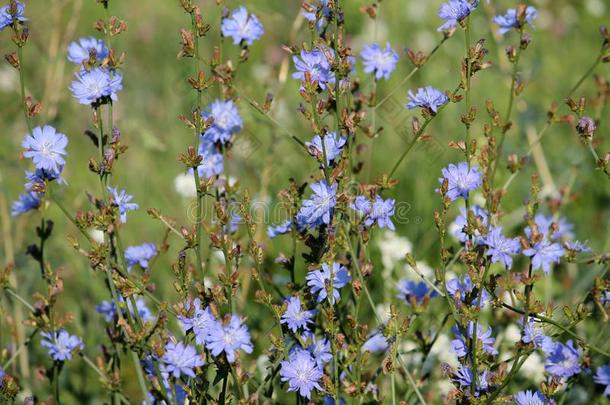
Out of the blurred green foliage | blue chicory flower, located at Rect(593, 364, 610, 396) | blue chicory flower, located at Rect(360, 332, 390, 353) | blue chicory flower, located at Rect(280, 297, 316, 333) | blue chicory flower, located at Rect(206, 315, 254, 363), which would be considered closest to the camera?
blue chicory flower, located at Rect(206, 315, 254, 363)

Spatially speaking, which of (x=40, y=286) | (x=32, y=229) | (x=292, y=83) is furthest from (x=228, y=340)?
(x=292, y=83)

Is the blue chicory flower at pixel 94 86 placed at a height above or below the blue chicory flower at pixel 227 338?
above

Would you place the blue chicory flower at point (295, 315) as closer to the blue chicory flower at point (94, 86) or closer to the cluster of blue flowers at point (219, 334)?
the cluster of blue flowers at point (219, 334)

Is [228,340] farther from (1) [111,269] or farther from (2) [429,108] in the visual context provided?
(2) [429,108]

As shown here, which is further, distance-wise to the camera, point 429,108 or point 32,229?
point 32,229

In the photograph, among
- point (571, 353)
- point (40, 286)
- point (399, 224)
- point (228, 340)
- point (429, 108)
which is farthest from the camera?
point (399, 224)

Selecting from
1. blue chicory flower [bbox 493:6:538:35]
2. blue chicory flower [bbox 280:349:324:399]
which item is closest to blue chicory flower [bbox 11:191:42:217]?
blue chicory flower [bbox 280:349:324:399]

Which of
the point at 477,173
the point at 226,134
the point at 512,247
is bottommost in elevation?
the point at 512,247

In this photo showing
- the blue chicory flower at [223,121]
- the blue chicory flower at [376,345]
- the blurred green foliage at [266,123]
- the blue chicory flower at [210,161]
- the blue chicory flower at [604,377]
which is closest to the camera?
the blue chicory flower at [604,377]

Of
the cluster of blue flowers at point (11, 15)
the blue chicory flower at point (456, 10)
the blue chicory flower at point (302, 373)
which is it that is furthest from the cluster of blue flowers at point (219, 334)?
the blue chicory flower at point (456, 10)

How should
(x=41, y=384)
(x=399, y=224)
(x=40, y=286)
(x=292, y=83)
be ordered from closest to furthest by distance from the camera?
(x=41, y=384) → (x=40, y=286) → (x=399, y=224) → (x=292, y=83)

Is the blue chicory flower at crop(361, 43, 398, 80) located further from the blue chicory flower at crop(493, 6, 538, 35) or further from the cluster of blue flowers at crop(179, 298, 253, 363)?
the cluster of blue flowers at crop(179, 298, 253, 363)
